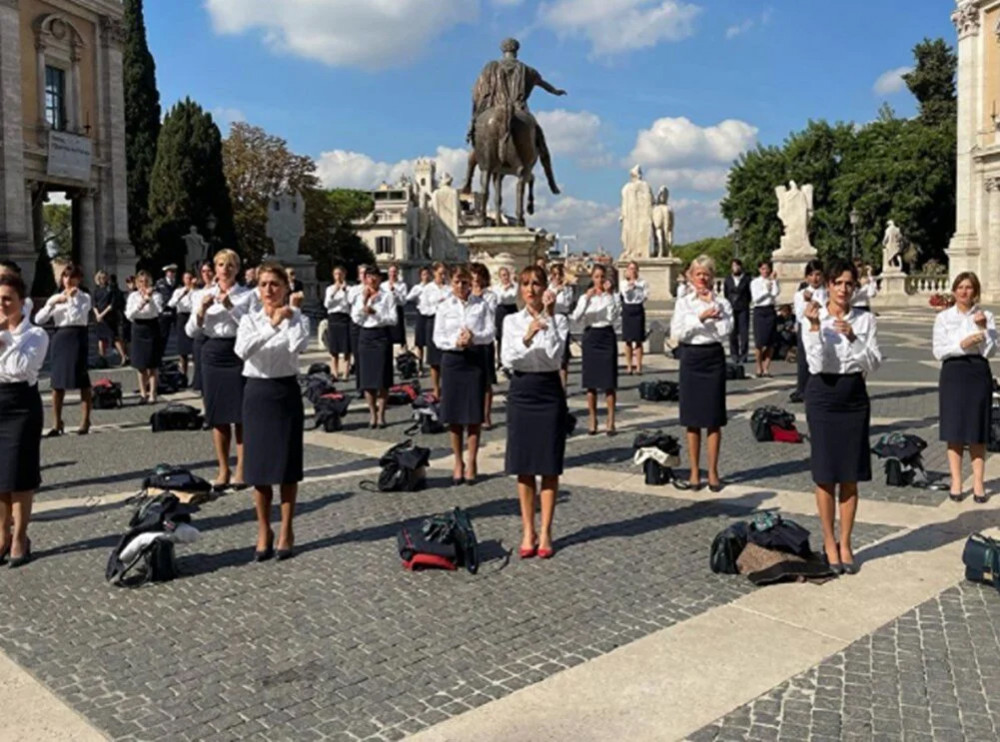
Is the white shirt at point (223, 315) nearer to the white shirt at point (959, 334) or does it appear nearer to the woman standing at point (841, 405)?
the woman standing at point (841, 405)

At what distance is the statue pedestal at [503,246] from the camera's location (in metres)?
16.5

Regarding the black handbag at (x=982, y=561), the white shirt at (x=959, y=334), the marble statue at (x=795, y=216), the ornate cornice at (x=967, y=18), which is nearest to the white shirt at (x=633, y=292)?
the white shirt at (x=959, y=334)

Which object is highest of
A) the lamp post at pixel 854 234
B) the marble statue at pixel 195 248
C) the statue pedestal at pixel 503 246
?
the lamp post at pixel 854 234

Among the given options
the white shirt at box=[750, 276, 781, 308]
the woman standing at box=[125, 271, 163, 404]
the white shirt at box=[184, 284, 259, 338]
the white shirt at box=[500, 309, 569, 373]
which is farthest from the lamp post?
the white shirt at box=[500, 309, 569, 373]

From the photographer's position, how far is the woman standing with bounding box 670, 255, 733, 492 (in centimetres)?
854

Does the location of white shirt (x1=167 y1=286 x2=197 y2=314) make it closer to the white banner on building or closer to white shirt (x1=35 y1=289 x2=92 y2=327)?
white shirt (x1=35 y1=289 x2=92 y2=327)

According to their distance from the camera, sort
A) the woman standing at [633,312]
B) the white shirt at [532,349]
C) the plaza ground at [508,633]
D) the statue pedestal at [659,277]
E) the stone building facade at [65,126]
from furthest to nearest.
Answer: the statue pedestal at [659,277] → the stone building facade at [65,126] → the woman standing at [633,312] → the white shirt at [532,349] → the plaza ground at [508,633]

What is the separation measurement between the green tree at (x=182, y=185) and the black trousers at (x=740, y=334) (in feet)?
109

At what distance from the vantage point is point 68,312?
11.9m

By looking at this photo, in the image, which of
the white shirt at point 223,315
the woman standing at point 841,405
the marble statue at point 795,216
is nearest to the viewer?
the woman standing at point 841,405

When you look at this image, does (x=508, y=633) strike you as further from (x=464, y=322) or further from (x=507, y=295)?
(x=507, y=295)

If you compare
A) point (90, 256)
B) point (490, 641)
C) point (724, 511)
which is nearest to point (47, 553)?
point (490, 641)

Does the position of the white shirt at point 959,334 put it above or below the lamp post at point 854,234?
below

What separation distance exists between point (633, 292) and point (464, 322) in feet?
25.5
